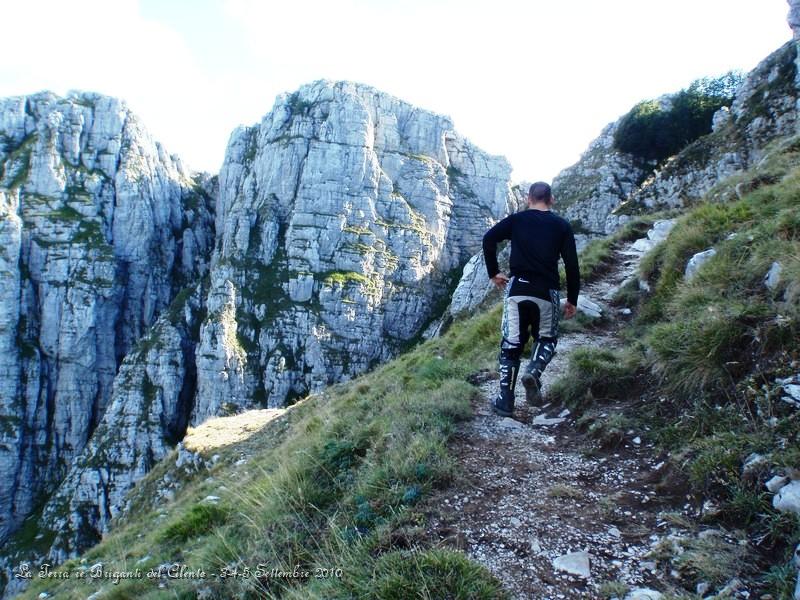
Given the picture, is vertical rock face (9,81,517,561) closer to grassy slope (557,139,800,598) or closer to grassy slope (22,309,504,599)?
grassy slope (22,309,504,599)

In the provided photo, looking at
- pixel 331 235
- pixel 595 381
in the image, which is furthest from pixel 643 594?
pixel 331 235

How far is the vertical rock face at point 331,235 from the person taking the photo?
3086 inches

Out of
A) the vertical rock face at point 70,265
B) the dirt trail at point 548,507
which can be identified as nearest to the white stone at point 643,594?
the dirt trail at point 548,507

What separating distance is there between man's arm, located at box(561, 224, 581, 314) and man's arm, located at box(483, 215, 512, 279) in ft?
2.65

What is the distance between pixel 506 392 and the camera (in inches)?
243

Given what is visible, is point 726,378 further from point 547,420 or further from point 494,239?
point 494,239

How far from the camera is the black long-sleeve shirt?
6.28 m

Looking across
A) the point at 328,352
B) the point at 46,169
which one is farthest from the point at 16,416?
the point at 328,352

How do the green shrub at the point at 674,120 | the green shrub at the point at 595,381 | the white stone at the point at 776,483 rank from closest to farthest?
the white stone at the point at 776,483 < the green shrub at the point at 595,381 < the green shrub at the point at 674,120

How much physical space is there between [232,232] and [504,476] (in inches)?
3583

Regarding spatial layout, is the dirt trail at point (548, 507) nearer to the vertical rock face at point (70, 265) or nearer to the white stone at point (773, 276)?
the white stone at point (773, 276)

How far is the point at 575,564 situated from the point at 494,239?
4402 mm

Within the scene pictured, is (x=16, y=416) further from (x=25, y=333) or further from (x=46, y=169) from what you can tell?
(x=46, y=169)

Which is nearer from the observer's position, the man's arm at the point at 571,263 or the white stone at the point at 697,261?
the man's arm at the point at 571,263
